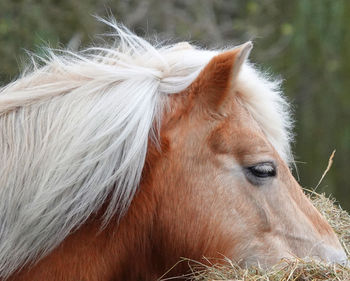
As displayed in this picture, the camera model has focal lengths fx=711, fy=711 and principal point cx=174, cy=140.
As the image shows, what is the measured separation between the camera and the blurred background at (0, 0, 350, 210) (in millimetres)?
7941

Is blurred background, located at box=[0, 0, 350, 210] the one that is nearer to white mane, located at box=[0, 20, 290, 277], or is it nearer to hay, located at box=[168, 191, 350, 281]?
white mane, located at box=[0, 20, 290, 277]

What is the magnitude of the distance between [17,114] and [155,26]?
682 centimetres

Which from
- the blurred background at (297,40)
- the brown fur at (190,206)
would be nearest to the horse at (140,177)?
the brown fur at (190,206)

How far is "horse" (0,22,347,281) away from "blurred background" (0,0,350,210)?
4.84 metres

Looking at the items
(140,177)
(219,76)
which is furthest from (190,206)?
(219,76)

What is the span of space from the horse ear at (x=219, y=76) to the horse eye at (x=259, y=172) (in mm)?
267

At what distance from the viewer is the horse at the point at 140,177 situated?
2402mm

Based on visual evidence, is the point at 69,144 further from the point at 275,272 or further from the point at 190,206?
the point at 275,272

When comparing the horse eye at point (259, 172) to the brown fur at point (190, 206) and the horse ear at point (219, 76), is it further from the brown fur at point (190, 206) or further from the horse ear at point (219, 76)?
the horse ear at point (219, 76)

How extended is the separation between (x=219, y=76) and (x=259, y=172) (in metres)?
0.39

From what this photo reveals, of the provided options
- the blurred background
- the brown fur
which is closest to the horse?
the brown fur

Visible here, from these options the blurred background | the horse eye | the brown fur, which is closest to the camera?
the brown fur

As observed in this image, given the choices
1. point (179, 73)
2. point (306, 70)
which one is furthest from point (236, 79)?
point (306, 70)

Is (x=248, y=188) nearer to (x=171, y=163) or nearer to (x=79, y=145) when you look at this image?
(x=171, y=163)
